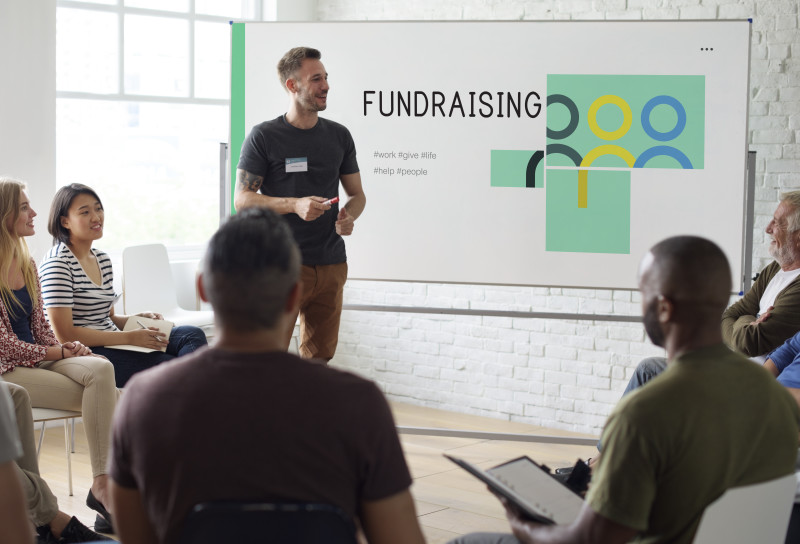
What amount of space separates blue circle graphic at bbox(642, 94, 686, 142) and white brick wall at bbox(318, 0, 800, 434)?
69 cm

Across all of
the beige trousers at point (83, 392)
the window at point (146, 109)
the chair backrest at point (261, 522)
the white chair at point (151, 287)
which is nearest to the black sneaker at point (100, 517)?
the beige trousers at point (83, 392)

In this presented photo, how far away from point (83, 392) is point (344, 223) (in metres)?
1.23

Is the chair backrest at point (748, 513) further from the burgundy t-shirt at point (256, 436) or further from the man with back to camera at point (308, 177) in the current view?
the man with back to camera at point (308, 177)

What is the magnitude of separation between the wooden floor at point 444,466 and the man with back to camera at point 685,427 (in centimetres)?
188

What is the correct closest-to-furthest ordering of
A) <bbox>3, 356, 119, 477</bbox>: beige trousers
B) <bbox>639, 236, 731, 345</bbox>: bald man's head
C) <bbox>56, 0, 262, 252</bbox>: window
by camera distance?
<bbox>639, 236, 731, 345</bbox>: bald man's head → <bbox>3, 356, 119, 477</bbox>: beige trousers → <bbox>56, 0, 262, 252</bbox>: window

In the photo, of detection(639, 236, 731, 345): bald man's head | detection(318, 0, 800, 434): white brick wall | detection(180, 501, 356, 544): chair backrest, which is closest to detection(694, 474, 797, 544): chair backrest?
detection(639, 236, 731, 345): bald man's head

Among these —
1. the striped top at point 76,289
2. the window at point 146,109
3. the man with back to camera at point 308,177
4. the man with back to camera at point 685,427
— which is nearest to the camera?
the man with back to camera at point 685,427

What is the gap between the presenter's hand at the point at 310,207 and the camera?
358 centimetres

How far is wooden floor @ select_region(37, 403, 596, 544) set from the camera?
351 cm

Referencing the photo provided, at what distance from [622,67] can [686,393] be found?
2.71m

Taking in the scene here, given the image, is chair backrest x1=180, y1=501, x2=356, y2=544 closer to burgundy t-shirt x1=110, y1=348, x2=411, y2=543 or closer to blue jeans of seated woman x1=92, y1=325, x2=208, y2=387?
burgundy t-shirt x1=110, y1=348, x2=411, y2=543

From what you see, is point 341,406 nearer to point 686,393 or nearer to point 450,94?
point 686,393

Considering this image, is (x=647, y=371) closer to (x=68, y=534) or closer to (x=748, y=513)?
(x=748, y=513)

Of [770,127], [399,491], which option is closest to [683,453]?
[399,491]
